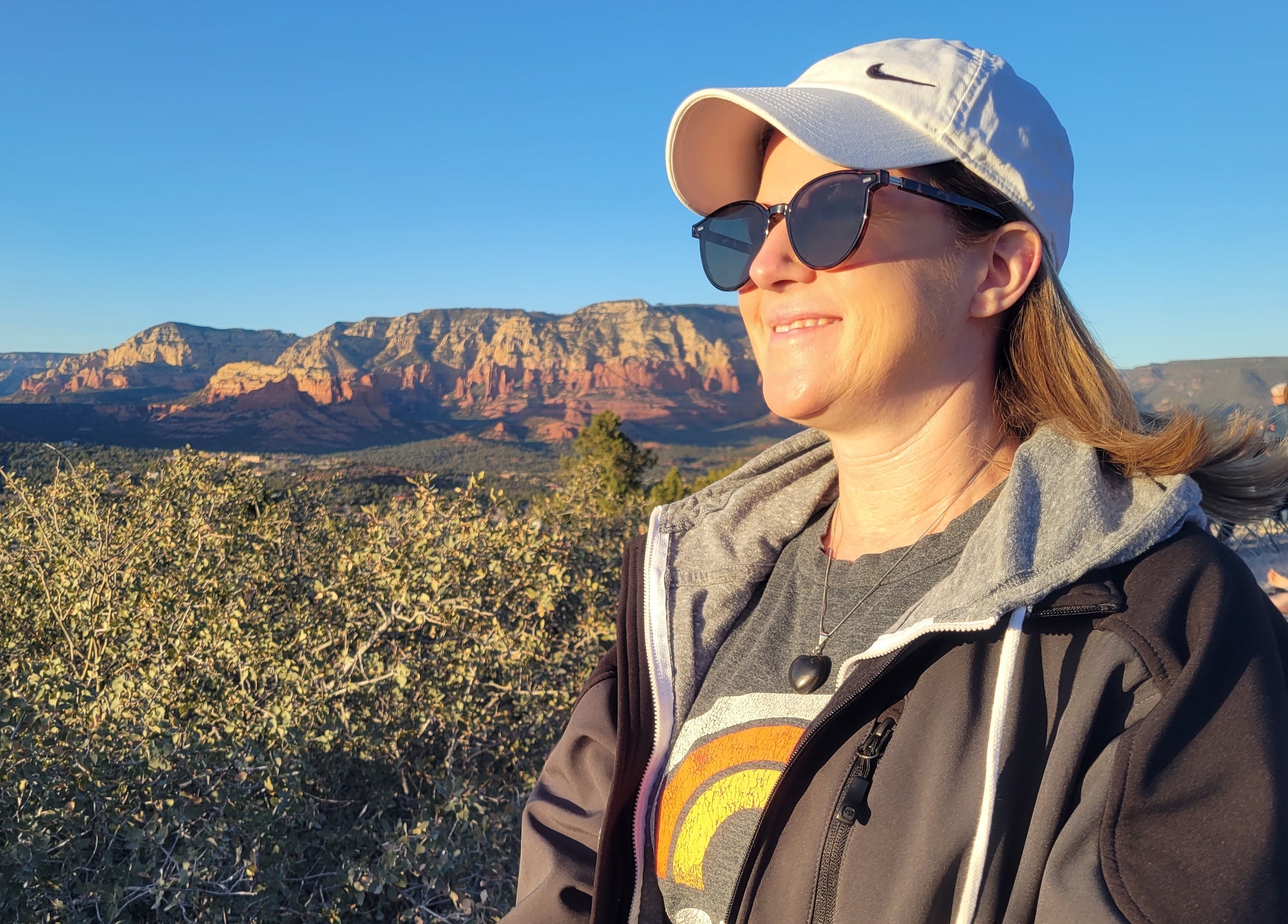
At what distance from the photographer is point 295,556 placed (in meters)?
5.68

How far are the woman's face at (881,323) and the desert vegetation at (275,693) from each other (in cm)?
198

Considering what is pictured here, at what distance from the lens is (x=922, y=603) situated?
46.3 inches

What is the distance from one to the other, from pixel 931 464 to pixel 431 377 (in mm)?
130179

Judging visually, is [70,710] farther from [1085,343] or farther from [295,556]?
[1085,343]

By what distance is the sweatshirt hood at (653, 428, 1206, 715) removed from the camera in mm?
1064

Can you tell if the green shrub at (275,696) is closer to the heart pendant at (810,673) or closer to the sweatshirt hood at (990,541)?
the sweatshirt hood at (990,541)

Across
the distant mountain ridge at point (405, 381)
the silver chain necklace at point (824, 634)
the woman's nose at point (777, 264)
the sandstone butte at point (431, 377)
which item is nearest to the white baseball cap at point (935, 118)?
the woman's nose at point (777, 264)

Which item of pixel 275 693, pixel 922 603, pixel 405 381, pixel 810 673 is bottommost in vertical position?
pixel 275 693

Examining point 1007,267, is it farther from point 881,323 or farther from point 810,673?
point 810,673

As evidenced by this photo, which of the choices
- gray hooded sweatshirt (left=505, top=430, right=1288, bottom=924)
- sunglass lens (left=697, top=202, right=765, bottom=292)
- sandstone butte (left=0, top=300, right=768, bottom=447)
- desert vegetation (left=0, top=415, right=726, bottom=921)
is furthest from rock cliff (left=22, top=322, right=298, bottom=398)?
gray hooded sweatshirt (left=505, top=430, right=1288, bottom=924)

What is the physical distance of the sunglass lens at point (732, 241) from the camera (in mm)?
1608

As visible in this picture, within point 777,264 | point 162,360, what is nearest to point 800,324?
point 777,264

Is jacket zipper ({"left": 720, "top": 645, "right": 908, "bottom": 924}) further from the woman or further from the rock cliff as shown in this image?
the rock cliff

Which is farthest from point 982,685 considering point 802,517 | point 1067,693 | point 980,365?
point 802,517
